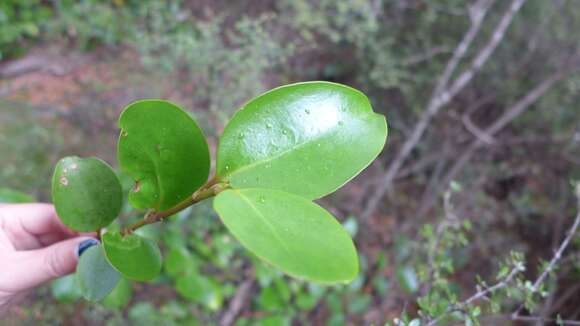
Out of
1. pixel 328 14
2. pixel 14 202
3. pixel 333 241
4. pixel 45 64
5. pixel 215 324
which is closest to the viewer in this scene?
pixel 333 241

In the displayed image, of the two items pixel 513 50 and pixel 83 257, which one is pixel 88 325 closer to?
pixel 83 257

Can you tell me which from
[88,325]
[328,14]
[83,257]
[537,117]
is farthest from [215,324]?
[537,117]

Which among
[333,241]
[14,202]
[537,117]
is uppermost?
[333,241]

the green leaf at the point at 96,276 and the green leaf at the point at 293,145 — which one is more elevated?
the green leaf at the point at 293,145

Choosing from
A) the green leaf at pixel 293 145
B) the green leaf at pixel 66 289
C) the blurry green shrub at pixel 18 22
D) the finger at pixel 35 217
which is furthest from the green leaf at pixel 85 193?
the blurry green shrub at pixel 18 22

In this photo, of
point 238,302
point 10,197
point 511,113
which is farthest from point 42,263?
point 511,113

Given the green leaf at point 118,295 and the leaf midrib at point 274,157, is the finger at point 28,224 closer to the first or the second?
the green leaf at point 118,295

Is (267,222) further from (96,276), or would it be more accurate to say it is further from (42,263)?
(42,263)
